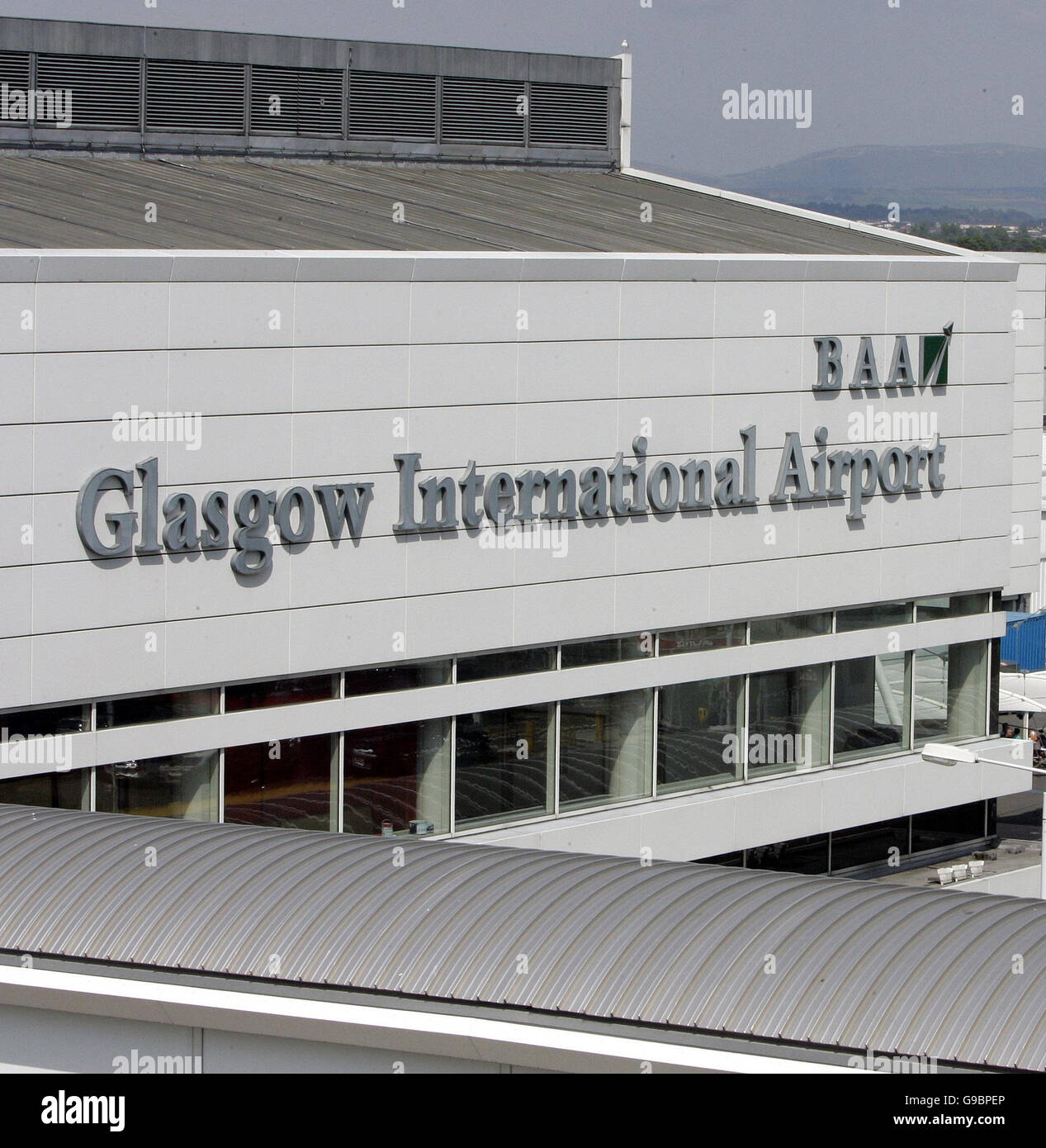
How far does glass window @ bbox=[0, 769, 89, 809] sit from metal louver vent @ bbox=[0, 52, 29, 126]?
1273cm

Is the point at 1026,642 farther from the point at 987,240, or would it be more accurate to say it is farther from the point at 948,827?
the point at 987,240

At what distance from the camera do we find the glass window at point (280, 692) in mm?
21641

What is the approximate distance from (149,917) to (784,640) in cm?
1621

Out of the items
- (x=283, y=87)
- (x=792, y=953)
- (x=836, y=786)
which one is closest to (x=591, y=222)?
(x=283, y=87)

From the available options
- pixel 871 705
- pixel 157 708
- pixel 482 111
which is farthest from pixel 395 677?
pixel 482 111

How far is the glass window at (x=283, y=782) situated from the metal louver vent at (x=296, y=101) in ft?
43.3

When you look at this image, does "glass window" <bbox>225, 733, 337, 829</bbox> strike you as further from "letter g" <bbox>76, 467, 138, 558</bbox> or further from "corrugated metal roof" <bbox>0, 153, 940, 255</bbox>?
"corrugated metal roof" <bbox>0, 153, 940, 255</bbox>

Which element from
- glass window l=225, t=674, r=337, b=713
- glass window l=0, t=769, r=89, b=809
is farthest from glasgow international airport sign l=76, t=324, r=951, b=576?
glass window l=0, t=769, r=89, b=809

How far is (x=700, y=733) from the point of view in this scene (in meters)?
26.8

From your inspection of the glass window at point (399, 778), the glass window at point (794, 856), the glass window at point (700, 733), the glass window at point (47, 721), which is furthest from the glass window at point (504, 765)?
the glass window at point (47, 721)

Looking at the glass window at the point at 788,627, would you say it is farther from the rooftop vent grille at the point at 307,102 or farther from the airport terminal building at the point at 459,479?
the rooftop vent grille at the point at 307,102

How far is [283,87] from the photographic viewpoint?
31875 mm

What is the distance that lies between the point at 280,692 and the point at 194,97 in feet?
42.5
